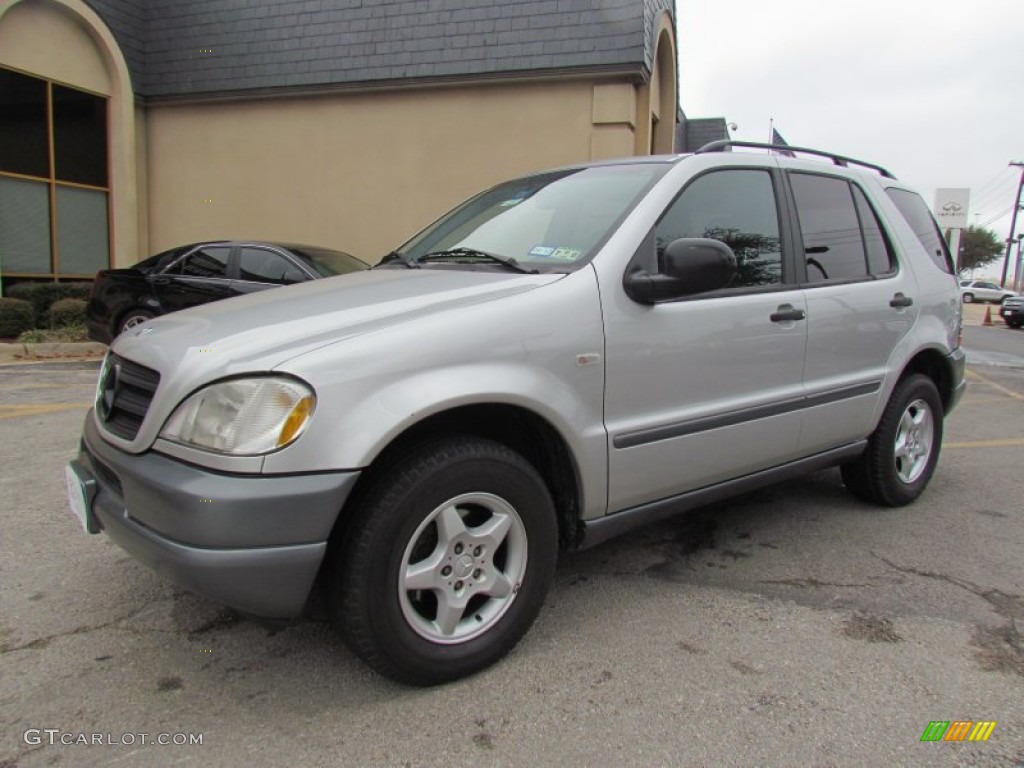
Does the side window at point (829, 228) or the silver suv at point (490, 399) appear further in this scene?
the side window at point (829, 228)

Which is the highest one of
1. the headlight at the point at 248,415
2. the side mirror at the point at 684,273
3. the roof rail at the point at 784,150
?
the roof rail at the point at 784,150

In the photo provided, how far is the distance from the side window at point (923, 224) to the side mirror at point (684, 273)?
216cm

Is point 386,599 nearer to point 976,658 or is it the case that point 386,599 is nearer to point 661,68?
point 976,658

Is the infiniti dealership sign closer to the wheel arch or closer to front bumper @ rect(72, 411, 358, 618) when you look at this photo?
the wheel arch

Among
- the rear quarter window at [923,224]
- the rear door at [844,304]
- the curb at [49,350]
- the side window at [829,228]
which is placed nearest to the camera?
the rear door at [844,304]

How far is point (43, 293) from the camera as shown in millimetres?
10891

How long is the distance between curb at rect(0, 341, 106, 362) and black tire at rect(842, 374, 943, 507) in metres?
9.07

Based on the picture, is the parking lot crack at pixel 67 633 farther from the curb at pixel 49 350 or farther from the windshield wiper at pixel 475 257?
the curb at pixel 49 350

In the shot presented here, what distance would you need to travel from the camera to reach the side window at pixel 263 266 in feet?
27.5

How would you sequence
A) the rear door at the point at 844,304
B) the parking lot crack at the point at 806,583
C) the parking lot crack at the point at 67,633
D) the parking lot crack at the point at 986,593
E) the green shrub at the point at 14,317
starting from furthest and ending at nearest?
the green shrub at the point at 14,317
the rear door at the point at 844,304
the parking lot crack at the point at 806,583
the parking lot crack at the point at 986,593
the parking lot crack at the point at 67,633

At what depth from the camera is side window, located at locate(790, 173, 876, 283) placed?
3656 millimetres

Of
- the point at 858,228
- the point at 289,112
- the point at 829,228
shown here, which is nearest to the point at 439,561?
the point at 829,228

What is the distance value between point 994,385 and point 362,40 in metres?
10.1

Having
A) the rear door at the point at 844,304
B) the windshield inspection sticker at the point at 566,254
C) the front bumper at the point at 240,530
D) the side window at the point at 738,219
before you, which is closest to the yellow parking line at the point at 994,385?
the rear door at the point at 844,304
